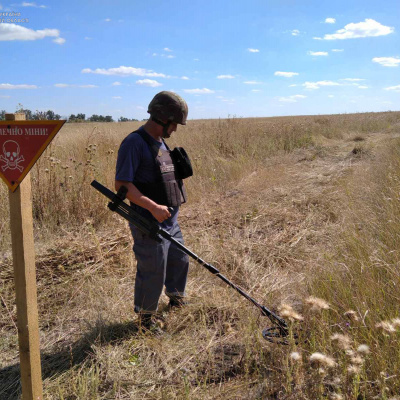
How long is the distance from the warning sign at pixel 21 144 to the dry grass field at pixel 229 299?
1180mm

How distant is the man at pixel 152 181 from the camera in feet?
8.14

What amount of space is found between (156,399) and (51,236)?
293 centimetres

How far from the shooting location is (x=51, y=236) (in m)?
4.56

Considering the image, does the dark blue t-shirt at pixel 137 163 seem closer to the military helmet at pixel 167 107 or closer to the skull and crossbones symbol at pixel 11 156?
the military helmet at pixel 167 107

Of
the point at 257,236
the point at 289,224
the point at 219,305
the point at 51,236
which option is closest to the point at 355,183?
the point at 289,224

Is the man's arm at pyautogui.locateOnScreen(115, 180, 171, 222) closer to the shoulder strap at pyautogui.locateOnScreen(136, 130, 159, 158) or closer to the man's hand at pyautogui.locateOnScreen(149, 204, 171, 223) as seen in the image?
the man's hand at pyautogui.locateOnScreen(149, 204, 171, 223)

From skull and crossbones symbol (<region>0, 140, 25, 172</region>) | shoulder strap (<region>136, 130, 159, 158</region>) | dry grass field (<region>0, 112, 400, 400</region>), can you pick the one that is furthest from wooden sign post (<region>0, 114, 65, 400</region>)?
shoulder strap (<region>136, 130, 159, 158</region>)

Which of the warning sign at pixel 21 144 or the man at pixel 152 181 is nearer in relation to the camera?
the warning sign at pixel 21 144

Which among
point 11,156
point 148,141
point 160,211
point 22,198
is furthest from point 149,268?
point 11,156

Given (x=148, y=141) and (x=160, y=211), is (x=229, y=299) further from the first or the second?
(x=148, y=141)

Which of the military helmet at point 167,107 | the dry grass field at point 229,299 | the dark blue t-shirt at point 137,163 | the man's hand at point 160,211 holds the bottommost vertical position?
the dry grass field at point 229,299

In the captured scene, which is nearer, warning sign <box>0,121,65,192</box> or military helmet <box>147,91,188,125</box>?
warning sign <box>0,121,65,192</box>

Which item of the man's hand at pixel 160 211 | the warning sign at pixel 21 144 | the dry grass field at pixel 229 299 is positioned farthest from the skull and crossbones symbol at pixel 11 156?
the dry grass field at pixel 229 299

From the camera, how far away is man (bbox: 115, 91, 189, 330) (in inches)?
97.7
